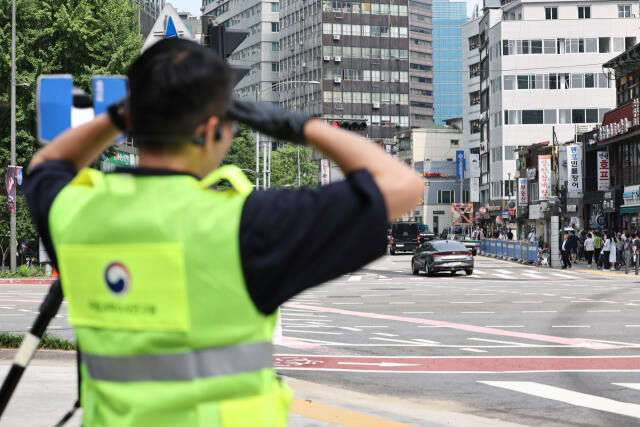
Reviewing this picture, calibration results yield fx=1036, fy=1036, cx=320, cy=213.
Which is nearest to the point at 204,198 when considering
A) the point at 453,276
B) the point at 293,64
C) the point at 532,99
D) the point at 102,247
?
the point at 102,247

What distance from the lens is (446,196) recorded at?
13188 centimetres

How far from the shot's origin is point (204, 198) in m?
2.24

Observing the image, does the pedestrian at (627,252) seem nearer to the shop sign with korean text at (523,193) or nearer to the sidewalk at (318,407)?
the sidewalk at (318,407)

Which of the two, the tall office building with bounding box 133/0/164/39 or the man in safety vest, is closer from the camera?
the man in safety vest

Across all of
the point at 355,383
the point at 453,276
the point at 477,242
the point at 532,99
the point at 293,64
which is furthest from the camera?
the point at 293,64

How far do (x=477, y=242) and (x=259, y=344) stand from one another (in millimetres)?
68744

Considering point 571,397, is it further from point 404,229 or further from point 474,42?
point 474,42

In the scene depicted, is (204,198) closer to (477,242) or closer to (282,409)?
(282,409)

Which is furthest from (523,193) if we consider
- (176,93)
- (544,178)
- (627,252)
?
(176,93)

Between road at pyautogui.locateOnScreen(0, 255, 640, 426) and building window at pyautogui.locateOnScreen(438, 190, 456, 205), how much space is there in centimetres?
10281

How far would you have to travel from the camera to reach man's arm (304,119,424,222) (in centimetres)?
229

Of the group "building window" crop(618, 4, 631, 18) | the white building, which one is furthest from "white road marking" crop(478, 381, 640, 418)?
"building window" crop(618, 4, 631, 18)

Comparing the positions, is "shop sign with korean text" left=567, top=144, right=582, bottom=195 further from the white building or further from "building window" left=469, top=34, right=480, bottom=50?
"building window" left=469, top=34, right=480, bottom=50

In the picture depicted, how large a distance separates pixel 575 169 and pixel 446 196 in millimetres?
67128
